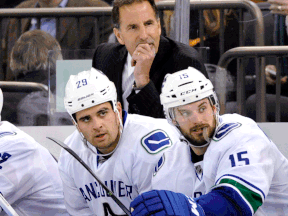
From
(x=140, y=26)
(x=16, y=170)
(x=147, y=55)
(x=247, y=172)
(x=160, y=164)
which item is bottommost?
(x=16, y=170)

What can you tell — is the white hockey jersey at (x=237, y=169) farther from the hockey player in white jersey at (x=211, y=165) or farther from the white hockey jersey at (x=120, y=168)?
the white hockey jersey at (x=120, y=168)

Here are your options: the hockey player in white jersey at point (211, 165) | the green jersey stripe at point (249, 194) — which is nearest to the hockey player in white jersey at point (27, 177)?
the hockey player in white jersey at point (211, 165)

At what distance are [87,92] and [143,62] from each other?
14.9 inches

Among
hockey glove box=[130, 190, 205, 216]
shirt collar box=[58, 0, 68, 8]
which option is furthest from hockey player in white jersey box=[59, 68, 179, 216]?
shirt collar box=[58, 0, 68, 8]

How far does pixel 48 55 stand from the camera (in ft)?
9.14

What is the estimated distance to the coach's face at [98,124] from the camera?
1962 millimetres

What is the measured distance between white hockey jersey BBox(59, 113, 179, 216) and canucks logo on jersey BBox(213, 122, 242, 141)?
1.00 ft

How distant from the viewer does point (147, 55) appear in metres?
2.25

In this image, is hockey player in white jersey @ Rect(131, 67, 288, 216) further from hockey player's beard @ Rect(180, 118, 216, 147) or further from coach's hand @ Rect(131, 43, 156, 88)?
coach's hand @ Rect(131, 43, 156, 88)

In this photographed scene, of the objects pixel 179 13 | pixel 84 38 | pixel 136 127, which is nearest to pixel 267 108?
pixel 179 13

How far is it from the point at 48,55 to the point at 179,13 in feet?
2.47

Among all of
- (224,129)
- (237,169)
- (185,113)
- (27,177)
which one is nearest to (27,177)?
(27,177)

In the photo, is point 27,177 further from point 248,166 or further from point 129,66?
point 248,166

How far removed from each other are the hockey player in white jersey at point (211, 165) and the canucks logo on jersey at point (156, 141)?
61 millimetres
